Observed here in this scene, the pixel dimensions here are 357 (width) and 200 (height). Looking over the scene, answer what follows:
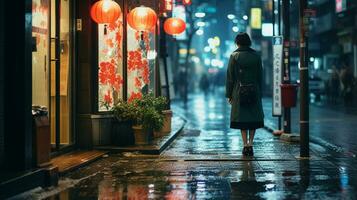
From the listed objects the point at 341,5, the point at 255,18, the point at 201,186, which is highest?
the point at 255,18

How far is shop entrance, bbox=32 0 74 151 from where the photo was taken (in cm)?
1102

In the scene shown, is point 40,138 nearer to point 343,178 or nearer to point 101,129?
point 101,129

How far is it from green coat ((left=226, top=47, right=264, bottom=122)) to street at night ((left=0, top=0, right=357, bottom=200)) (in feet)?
0.07

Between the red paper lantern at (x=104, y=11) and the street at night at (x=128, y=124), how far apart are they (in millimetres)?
23

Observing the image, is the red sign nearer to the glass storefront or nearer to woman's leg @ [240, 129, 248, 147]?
the glass storefront

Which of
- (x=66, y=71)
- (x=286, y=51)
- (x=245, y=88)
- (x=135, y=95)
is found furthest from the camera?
(x=286, y=51)

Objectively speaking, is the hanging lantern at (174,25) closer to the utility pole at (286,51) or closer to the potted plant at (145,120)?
the utility pole at (286,51)

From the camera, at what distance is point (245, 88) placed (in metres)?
11.8

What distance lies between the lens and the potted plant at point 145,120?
524 inches

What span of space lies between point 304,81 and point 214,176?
10.3ft

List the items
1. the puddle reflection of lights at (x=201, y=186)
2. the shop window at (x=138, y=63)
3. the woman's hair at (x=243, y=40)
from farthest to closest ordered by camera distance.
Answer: the shop window at (x=138, y=63) < the woman's hair at (x=243, y=40) < the puddle reflection of lights at (x=201, y=186)

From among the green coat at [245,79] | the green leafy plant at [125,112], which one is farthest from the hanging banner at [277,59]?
the green leafy plant at [125,112]

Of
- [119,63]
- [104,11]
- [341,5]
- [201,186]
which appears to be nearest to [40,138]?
[201,186]

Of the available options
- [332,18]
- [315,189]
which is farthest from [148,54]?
[332,18]
